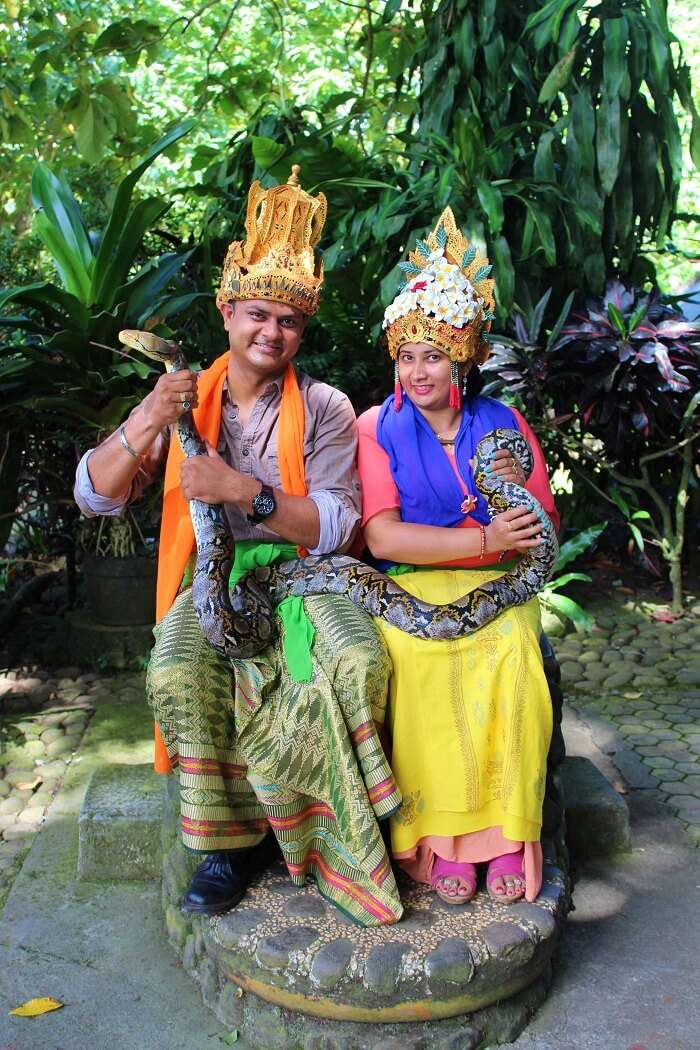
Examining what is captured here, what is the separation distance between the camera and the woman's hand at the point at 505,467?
8.72 ft

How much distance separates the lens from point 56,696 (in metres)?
4.69

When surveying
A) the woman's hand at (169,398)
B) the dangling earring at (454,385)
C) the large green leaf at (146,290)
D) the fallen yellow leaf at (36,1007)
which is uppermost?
the large green leaf at (146,290)

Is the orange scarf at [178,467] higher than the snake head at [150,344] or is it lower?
lower

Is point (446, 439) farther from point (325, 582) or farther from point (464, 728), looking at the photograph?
point (464, 728)

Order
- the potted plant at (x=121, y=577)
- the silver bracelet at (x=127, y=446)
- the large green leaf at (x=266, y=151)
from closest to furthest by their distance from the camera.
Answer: the silver bracelet at (x=127, y=446) < the potted plant at (x=121, y=577) < the large green leaf at (x=266, y=151)

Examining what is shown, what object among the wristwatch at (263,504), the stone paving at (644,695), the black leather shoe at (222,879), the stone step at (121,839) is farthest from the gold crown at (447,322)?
the stone paving at (644,695)

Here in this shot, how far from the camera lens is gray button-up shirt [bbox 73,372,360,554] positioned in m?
2.75

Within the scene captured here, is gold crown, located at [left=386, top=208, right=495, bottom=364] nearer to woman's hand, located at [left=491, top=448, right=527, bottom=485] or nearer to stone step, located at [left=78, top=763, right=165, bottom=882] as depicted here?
woman's hand, located at [left=491, top=448, right=527, bottom=485]

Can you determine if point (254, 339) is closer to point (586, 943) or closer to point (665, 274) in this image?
point (586, 943)

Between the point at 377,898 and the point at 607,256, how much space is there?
450 cm

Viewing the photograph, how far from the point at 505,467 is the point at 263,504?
66cm

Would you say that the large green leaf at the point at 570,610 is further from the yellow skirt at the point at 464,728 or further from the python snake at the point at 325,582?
the yellow skirt at the point at 464,728

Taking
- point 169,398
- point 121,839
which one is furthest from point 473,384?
point 121,839

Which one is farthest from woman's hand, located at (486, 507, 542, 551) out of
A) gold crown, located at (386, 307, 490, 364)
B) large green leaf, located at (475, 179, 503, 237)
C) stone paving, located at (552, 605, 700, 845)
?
large green leaf, located at (475, 179, 503, 237)
